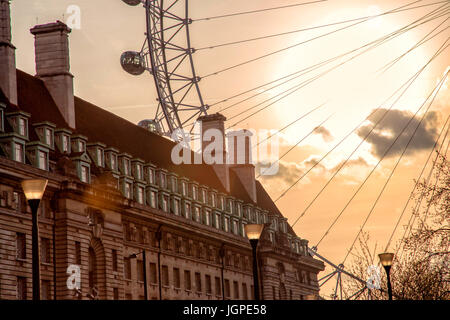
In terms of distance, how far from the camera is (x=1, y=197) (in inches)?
2611

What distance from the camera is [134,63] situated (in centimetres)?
9119

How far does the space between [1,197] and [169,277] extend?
87.9ft

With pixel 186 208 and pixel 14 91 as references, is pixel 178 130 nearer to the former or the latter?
pixel 186 208

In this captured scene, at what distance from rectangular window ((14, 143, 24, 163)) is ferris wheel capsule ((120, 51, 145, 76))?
24.2m

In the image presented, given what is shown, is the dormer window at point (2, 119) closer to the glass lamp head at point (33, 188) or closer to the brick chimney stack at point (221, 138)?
the glass lamp head at point (33, 188)

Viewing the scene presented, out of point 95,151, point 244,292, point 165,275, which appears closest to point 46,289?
point 95,151

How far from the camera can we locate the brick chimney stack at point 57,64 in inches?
3191

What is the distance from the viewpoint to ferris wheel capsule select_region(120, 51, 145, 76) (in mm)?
91062

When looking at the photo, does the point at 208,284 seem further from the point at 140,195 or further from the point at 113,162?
the point at 113,162

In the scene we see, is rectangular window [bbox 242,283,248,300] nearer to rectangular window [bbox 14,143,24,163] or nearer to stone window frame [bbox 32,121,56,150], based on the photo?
stone window frame [bbox 32,121,56,150]

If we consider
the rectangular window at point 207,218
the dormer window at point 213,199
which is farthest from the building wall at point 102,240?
the dormer window at point 213,199

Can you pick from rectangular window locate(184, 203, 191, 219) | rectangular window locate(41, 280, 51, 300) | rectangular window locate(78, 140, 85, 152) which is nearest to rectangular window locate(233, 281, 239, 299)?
rectangular window locate(184, 203, 191, 219)

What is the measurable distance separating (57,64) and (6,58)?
8531 mm
